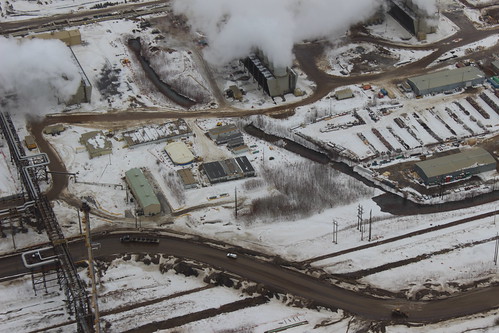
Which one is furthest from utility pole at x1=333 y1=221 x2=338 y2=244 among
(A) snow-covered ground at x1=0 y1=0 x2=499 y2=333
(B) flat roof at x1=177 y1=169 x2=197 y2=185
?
(B) flat roof at x1=177 y1=169 x2=197 y2=185

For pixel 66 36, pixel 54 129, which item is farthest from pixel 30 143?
pixel 66 36

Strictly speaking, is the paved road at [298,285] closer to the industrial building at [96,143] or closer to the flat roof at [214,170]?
the flat roof at [214,170]

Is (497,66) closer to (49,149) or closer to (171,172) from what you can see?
(171,172)

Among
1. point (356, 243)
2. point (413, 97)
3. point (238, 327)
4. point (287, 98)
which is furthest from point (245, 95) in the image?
point (238, 327)

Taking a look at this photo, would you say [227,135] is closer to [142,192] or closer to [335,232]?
[142,192]

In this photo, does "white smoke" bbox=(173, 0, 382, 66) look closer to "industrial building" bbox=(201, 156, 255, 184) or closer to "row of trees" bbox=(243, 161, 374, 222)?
"industrial building" bbox=(201, 156, 255, 184)

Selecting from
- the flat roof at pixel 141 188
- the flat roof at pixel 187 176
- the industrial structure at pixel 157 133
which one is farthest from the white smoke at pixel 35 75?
the flat roof at pixel 187 176
